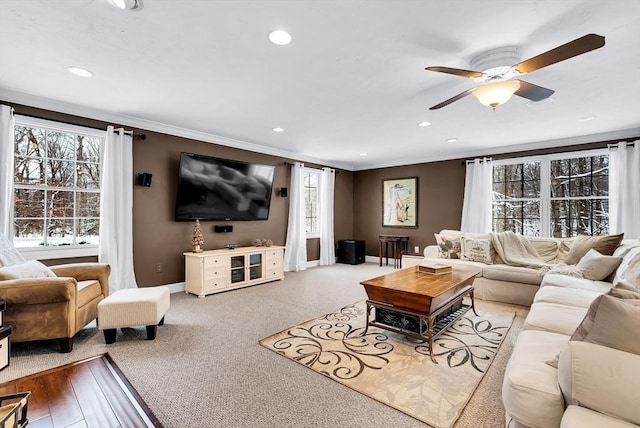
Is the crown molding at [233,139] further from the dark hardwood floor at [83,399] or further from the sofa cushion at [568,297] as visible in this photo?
the sofa cushion at [568,297]

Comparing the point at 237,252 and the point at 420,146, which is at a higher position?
the point at 420,146

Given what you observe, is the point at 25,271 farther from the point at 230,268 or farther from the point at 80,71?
the point at 230,268

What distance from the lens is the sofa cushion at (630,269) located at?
255 centimetres

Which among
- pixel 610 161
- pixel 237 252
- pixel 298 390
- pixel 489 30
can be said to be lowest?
pixel 298 390

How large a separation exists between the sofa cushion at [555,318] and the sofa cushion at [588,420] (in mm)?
1015

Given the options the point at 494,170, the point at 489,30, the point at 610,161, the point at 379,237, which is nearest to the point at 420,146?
the point at 494,170

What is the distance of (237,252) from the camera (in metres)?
4.87

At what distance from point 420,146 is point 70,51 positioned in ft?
16.7

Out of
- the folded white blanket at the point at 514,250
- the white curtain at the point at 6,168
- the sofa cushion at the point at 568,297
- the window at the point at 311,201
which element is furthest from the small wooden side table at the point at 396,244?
the white curtain at the point at 6,168

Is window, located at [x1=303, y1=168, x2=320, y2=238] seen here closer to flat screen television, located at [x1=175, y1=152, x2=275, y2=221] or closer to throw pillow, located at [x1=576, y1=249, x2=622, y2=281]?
flat screen television, located at [x1=175, y1=152, x2=275, y2=221]

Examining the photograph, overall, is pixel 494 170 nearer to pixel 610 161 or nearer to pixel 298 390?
pixel 610 161

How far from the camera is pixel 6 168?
3234 millimetres

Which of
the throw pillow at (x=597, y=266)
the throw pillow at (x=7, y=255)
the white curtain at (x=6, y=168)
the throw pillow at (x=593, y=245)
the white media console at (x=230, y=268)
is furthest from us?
the white media console at (x=230, y=268)

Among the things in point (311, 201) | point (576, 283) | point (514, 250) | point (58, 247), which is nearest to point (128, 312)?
point (58, 247)
